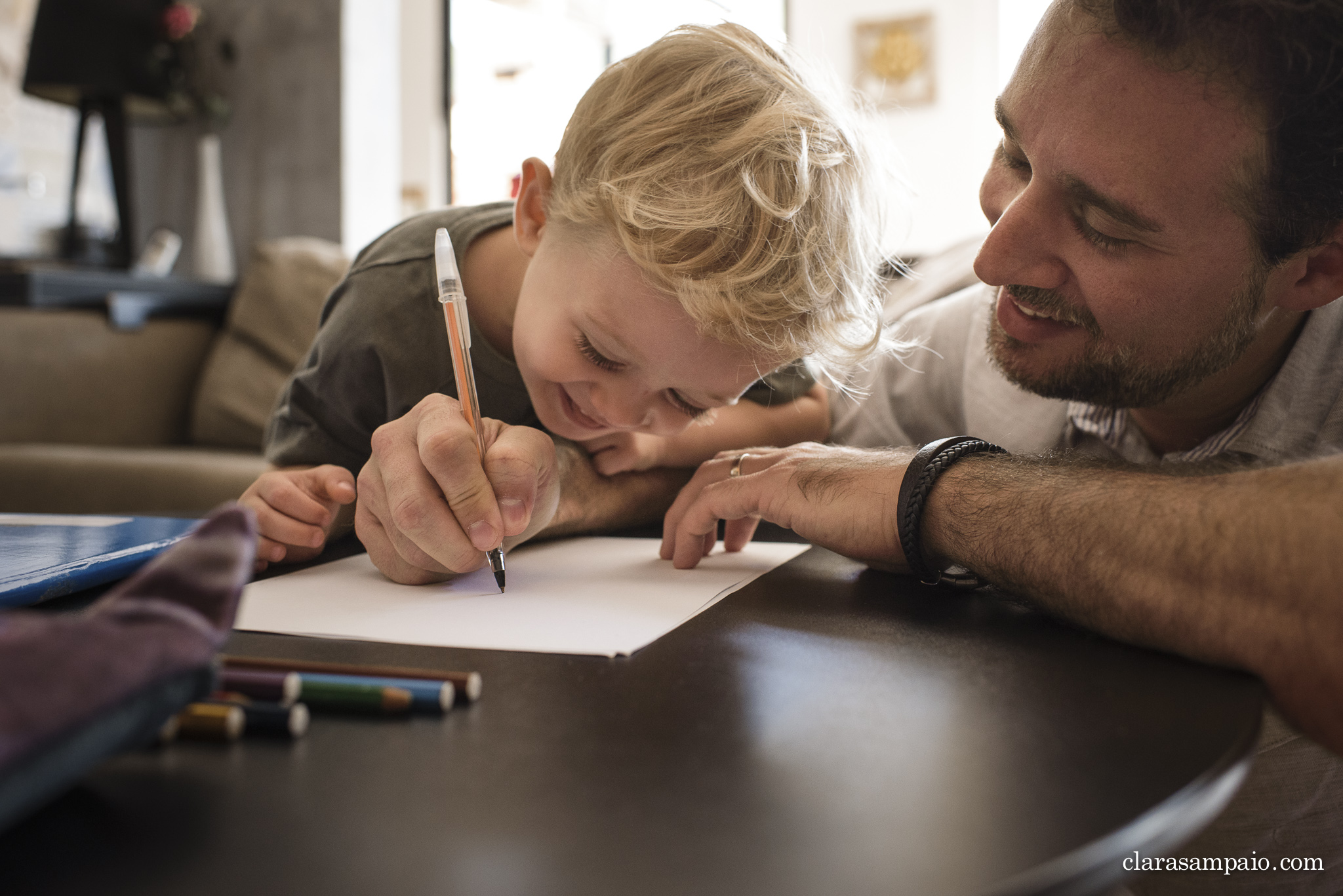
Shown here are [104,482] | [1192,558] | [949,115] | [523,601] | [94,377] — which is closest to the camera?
[1192,558]

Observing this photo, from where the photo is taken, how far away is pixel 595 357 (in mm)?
951

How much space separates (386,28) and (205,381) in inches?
63.3

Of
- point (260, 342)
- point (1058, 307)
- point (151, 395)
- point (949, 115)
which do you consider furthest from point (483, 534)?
point (949, 115)

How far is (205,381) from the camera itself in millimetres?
2945

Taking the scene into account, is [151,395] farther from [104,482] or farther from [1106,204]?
[1106,204]

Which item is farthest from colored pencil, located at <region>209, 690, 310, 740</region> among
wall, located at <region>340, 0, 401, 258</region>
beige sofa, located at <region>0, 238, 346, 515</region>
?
wall, located at <region>340, 0, 401, 258</region>

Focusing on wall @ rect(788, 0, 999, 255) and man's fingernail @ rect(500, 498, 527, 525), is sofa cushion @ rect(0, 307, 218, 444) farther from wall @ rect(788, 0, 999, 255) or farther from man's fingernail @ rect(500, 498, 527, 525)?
wall @ rect(788, 0, 999, 255)

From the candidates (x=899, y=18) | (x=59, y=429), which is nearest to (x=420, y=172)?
(x=59, y=429)

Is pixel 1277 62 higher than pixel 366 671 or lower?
higher

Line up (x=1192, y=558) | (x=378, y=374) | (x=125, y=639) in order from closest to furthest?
(x=125, y=639), (x=1192, y=558), (x=378, y=374)

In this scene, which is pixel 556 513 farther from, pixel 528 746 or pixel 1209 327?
pixel 1209 327

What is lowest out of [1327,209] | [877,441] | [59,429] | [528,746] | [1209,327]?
[59,429]

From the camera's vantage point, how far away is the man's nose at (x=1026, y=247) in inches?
40.2

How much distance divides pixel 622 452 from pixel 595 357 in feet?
0.70
